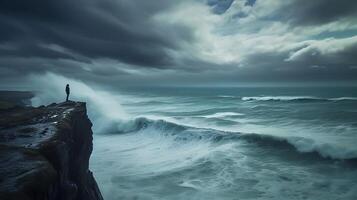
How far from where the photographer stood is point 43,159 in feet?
24.6

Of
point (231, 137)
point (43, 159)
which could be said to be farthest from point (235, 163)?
point (43, 159)

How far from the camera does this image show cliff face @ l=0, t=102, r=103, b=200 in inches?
237

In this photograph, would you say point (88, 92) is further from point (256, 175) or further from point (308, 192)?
point (308, 192)

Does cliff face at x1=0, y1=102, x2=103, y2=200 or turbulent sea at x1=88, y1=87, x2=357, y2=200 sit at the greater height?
cliff face at x1=0, y1=102, x2=103, y2=200

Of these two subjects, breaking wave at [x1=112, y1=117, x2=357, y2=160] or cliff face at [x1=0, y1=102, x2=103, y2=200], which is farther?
breaking wave at [x1=112, y1=117, x2=357, y2=160]

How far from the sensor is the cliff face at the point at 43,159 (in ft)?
19.7

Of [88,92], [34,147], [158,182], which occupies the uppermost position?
[88,92]

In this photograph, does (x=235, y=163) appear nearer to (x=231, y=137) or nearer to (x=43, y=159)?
(x=231, y=137)

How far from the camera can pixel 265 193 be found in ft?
44.3

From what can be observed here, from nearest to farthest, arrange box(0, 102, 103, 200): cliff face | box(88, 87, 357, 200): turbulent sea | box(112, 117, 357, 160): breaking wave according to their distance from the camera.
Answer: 1. box(0, 102, 103, 200): cliff face
2. box(88, 87, 357, 200): turbulent sea
3. box(112, 117, 357, 160): breaking wave

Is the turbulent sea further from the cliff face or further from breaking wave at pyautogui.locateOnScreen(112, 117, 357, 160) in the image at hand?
the cliff face

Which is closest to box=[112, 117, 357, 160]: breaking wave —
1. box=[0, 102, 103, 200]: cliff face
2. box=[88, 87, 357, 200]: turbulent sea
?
box=[88, 87, 357, 200]: turbulent sea

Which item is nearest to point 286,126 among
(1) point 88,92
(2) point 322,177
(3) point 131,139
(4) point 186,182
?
(2) point 322,177

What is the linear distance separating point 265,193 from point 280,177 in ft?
8.15
